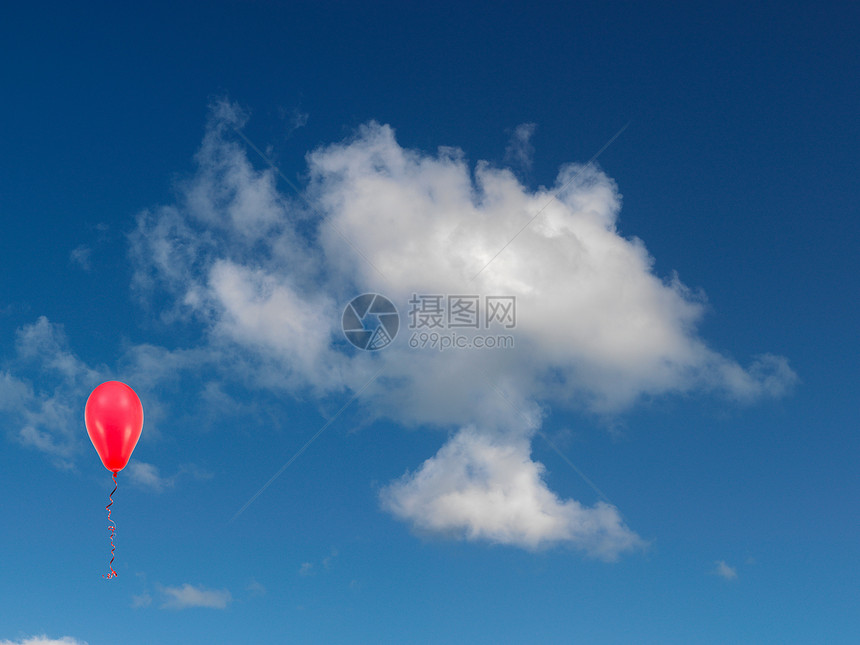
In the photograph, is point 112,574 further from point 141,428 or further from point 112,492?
point 141,428

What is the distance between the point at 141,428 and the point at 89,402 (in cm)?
210

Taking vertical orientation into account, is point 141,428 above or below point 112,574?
above

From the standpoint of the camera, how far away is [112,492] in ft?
106

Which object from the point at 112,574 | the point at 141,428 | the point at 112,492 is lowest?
the point at 112,574

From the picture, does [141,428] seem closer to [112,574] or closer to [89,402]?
[89,402]

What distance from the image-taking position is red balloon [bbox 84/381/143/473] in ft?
104

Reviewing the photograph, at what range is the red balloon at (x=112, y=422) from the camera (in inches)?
1249

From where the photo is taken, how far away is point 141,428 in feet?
108

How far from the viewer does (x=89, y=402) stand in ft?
105

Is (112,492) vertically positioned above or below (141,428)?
below

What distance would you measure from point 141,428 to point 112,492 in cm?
248

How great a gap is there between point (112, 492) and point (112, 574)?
9.63 ft

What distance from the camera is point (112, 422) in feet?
104

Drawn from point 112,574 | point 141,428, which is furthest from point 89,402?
point 112,574
